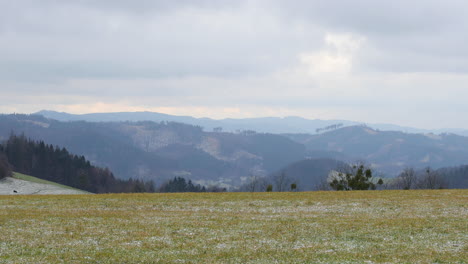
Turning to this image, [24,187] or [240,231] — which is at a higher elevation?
[240,231]

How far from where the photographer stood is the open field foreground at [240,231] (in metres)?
23.2

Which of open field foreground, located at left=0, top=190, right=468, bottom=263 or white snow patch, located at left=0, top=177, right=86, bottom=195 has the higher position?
open field foreground, located at left=0, top=190, right=468, bottom=263

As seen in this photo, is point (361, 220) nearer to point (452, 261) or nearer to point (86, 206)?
point (452, 261)

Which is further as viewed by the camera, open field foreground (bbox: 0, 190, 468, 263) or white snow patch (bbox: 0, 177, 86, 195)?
white snow patch (bbox: 0, 177, 86, 195)

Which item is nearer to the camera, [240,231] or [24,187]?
[240,231]

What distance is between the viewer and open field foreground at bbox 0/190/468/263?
2319 centimetres

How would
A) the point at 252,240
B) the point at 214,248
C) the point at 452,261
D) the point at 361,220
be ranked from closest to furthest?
the point at 452,261, the point at 214,248, the point at 252,240, the point at 361,220

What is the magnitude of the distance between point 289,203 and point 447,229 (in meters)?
22.0

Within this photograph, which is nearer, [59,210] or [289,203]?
[59,210]

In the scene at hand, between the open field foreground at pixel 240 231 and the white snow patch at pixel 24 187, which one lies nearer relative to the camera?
the open field foreground at pixel 240 231

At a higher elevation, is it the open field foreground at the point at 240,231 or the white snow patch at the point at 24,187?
the open field foreground at the point at 240,231

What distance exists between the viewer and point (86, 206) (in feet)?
160

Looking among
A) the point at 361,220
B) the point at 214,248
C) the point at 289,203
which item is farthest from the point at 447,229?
the point at 289,203

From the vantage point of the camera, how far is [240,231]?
31281 mm
